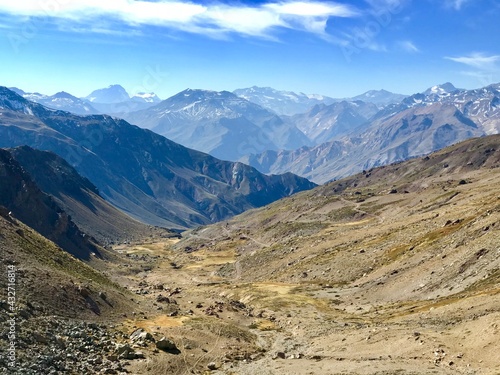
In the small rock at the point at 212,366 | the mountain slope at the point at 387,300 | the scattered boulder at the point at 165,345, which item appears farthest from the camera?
the scattered boulder at the point at 165,345

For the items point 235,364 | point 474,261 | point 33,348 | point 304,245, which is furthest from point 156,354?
point 304,245

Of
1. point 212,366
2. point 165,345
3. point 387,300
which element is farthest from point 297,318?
point 165,345

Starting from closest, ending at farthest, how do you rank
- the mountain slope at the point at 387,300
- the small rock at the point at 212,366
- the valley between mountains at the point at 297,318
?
the valley between mountains at the point at 297,318, the mountain slope at the point at 387,300, the small rock at the point at 212,366

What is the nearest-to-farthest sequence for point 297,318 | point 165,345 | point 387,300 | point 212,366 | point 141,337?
point 212,366, point 165,345, point 141,337, point 297,318, point 387,300

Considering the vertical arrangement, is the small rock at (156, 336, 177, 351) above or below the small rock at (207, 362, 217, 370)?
above

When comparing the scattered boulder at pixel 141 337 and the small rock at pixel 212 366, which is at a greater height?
the scattered boulder at pixel 141 337

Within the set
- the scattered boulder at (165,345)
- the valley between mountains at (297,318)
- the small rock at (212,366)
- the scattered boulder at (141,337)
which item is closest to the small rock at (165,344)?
the scattered boulder at (165,345)

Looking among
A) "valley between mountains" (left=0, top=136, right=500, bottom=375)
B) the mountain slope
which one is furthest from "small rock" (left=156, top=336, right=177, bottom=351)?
the mountain slope

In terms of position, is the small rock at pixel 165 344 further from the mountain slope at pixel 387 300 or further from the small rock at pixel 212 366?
the mountain slope at pixel 387 300

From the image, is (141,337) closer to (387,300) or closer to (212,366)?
(212,366)

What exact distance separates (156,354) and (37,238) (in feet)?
153

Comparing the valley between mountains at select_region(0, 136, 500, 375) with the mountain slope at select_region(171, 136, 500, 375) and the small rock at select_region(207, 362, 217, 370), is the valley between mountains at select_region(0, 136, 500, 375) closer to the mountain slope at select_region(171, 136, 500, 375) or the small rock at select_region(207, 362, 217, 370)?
the small rock at select_region(207, 362, 217, 370)

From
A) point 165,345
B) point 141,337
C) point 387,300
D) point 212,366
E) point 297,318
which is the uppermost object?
point 141,337

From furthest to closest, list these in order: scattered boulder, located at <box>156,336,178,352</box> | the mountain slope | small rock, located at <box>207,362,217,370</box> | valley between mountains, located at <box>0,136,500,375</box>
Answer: scattered boulder, located at <box>156,336,178,352</box>
small rock, located at <box>207,362,217,370</box>
the mountain slope
valley between mountains, located at <box>0,136,500,375</box>
